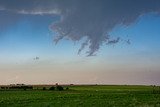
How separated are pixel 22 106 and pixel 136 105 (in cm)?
1455

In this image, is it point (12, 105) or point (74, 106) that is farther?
point (12, 105)

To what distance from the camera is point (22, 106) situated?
50938 millimetres

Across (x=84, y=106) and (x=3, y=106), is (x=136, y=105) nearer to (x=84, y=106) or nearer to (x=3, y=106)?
(x=84, y=106)

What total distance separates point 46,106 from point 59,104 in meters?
2.20

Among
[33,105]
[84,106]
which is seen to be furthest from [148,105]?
[33,105]

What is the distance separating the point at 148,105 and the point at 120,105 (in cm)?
337

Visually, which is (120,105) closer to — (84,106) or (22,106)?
Result: (84,106)

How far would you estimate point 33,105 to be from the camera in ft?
169

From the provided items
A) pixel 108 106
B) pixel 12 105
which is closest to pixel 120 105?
pixel 108 106

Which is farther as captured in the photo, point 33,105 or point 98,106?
point 33,105

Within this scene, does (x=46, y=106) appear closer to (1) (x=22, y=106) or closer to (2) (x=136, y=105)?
(1) (x=22, y=106)

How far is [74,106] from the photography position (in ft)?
159

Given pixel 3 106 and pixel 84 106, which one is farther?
pixel 3 106

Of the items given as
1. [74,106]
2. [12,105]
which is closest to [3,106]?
[12,105]
